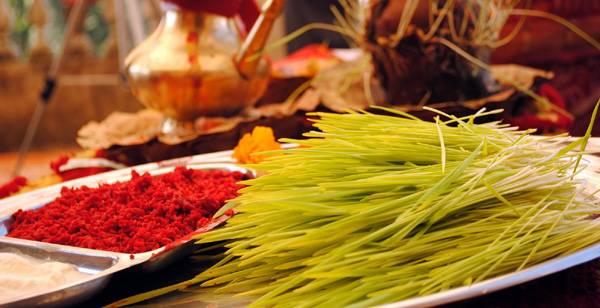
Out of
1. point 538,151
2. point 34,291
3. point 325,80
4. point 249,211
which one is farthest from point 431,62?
point 34,291

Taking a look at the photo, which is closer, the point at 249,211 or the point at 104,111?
the point at 249,211

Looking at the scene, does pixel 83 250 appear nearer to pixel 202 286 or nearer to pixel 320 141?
pixel 202 286

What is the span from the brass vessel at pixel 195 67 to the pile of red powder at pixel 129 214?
0.50 meters

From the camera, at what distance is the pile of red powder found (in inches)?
22.9

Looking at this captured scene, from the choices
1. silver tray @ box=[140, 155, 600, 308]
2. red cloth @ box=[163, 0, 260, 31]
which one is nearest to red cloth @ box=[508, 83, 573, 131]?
red cloth @ box=[163, 0, 260, 31]

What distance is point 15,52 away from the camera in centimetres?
401

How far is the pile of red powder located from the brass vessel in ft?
1.65

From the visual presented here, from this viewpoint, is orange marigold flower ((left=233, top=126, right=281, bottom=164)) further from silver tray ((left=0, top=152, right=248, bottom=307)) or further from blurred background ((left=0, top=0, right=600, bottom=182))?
blurred background ((left=0, top=0, right=600, bottom=182))

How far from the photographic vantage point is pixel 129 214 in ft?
2.03

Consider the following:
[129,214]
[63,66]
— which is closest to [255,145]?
[129,214]

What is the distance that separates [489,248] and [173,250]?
0.84 feet

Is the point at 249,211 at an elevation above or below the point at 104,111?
above

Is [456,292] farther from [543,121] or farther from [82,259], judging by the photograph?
[543,121]

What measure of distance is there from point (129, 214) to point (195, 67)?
24.5 inches
